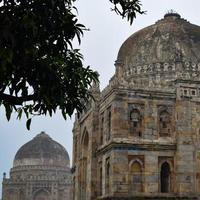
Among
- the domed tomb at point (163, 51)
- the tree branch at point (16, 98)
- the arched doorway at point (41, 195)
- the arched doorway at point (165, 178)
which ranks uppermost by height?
the domed tomb at point (163, 51)

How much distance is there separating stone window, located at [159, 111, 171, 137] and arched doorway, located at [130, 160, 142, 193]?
2287 millimetres

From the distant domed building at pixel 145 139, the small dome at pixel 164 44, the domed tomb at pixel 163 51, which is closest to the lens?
the distant domed building at pixel 145 139

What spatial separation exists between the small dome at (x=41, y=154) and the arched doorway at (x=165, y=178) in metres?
35.2

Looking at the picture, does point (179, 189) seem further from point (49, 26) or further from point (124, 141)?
point (49, 26)

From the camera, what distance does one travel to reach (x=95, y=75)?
Result: 728 cm

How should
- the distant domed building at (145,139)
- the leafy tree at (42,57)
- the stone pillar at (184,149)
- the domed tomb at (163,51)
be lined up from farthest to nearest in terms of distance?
1. the domed tomb at (163,51)
2. the stone pillar at (184,149)
3. the distant domed building at (145,139)
4. the leafy tree at (42,57)

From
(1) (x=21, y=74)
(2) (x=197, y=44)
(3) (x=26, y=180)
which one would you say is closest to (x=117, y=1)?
→ (1) (x=21, y=74)

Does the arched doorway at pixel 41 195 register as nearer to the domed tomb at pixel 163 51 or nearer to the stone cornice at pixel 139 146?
the domed tomb at pixel 163 51

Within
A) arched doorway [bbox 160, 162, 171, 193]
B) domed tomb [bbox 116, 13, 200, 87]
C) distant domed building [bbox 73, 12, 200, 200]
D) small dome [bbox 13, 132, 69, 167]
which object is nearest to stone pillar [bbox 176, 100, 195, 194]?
distant domed building [bbox 73, 12, 200, 200]

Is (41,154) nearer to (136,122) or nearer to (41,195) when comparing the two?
(41,195)

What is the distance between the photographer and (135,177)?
963 inches

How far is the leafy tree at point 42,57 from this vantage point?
653cm

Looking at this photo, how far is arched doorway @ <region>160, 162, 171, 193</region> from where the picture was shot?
82.8ft

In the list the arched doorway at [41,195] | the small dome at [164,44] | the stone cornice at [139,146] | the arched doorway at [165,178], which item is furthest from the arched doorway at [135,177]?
the arched doorway at [41,195]
